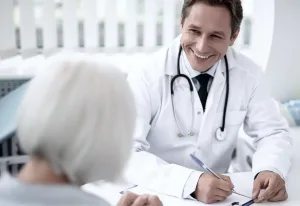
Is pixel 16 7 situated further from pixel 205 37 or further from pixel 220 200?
pixel 220 200

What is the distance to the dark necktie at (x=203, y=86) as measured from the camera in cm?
160

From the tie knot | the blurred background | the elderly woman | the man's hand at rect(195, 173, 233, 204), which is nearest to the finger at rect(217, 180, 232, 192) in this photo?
the man's hand at rect(195, 173, 233, 204)

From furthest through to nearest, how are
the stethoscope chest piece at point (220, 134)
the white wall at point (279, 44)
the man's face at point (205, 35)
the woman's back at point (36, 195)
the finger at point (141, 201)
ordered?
1. the white wall at point (279, 44)
2. the stethoscope chest piece at point (220, 134)
3. the man's face at point (205, 35)
4. the finger at point (141, 201)
5. the woman's back at point (36, 195)

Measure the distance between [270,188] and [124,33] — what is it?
4.74 ft

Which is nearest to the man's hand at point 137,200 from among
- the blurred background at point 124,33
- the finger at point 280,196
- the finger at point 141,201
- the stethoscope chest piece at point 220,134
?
the finger at point 141,201

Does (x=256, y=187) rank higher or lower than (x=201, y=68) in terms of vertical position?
lower

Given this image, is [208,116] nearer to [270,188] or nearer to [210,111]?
[210,111]

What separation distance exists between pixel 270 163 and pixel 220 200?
0.29 meters

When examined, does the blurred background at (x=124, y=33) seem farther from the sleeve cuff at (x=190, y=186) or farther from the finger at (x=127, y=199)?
the finger at (x=127, y=199)

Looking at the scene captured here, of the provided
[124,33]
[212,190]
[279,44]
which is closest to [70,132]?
[212,190]

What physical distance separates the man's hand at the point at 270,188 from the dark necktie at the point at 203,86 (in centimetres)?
34

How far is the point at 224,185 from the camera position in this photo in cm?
128

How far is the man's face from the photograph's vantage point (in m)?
1.50

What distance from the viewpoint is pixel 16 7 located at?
7.71 feet
